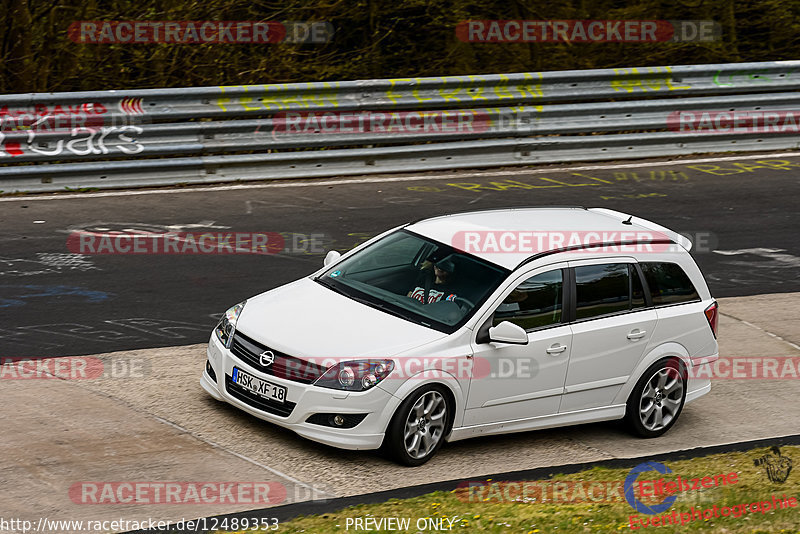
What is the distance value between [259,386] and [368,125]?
837 centimetres

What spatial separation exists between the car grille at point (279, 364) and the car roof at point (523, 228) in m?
1.65

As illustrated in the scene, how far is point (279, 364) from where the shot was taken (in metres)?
7.29

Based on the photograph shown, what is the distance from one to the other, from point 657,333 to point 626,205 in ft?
20.8

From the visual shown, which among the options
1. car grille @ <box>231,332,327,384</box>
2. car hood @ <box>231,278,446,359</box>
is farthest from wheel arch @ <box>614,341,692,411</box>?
car grille @ <box>231,332,327,384</box>

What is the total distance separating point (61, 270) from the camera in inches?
434

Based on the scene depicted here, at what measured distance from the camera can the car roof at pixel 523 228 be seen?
26.5 ft

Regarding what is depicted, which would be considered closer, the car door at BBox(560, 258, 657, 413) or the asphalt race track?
the car door at BBox(560, 258, 657, 413)

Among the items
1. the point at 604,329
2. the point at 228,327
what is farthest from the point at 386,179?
the point at 228,327

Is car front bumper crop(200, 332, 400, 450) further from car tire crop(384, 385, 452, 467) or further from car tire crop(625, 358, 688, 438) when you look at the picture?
car tire crop(625, 358, 688, 438)

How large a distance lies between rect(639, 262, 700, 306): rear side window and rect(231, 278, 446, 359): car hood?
198 cm

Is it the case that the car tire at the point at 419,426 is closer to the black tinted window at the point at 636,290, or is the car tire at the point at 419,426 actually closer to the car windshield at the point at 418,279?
the car windshield at the point at 418,279

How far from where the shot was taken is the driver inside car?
310 inches

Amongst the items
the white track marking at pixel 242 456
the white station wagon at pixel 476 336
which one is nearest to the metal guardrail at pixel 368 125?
the white station wagon at pixel 476 336

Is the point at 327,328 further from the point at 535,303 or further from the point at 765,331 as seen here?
the point at 765,331
